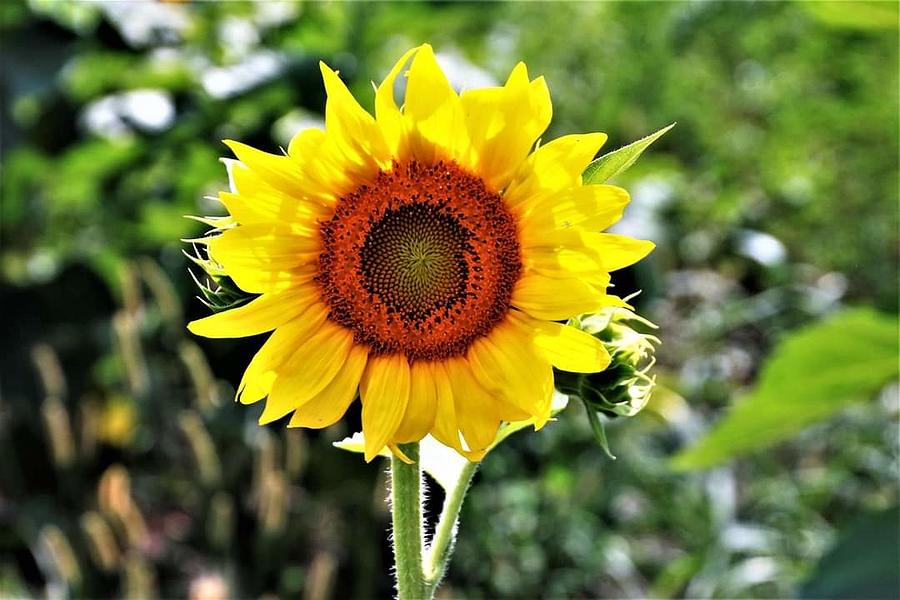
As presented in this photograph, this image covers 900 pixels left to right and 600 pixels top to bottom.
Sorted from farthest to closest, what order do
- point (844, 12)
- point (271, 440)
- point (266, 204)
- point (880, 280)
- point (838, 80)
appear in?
point (838, 80), point (880, 280), point (271, 440), point (844, 12), point (266, 204)

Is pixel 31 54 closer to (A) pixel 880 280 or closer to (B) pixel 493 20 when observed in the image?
(B) pixel 493 20

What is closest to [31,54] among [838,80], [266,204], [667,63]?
[667,63]

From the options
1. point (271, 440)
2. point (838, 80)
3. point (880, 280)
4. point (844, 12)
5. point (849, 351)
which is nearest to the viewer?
point (844, 12)

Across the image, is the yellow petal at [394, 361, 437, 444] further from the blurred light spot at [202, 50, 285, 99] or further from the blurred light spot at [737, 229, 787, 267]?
the blurred light spot at [737, 229, 787, 267]

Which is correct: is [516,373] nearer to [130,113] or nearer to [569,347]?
[569,347]

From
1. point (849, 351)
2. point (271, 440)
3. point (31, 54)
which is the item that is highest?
point (31, 54)

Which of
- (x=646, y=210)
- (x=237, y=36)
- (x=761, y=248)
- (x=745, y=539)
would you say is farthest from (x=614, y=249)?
(x=237, y=36)

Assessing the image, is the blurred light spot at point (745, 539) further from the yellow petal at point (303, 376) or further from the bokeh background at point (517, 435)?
the yellow petal at point (303, 376)
